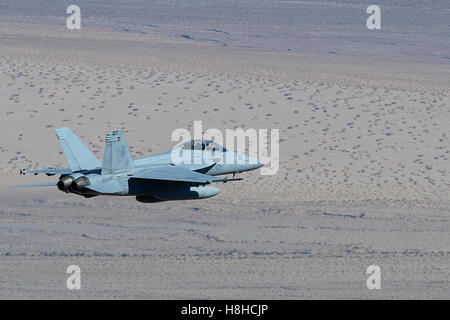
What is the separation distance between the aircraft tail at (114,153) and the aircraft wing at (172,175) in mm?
905

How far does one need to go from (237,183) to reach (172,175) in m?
30.4

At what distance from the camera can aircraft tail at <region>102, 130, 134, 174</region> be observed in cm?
5259

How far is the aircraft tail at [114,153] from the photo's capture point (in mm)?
52594

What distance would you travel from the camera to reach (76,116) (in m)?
93.4

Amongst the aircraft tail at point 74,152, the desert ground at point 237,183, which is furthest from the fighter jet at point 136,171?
the desert ground at point 237,183

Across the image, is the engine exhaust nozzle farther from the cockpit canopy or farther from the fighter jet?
the cockpit canopy

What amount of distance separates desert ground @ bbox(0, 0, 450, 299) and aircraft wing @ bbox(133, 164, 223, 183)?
55.5ft

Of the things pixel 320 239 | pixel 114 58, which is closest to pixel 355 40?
pixel 114 58

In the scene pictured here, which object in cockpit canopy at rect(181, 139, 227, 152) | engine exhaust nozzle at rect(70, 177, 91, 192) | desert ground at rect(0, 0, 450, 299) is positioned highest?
cockpit canopy at rect(181, 139, 227, 152)

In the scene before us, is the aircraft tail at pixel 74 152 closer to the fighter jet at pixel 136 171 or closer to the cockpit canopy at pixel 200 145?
the fighter jet at pixel 136 171

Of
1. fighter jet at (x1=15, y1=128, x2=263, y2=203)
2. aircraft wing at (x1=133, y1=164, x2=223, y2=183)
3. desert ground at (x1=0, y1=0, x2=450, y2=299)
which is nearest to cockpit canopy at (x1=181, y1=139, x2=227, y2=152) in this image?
fighter jet at (x1=15, y1=128, x2=263, y2=203)

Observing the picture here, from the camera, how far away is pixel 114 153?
5272 centimetres
